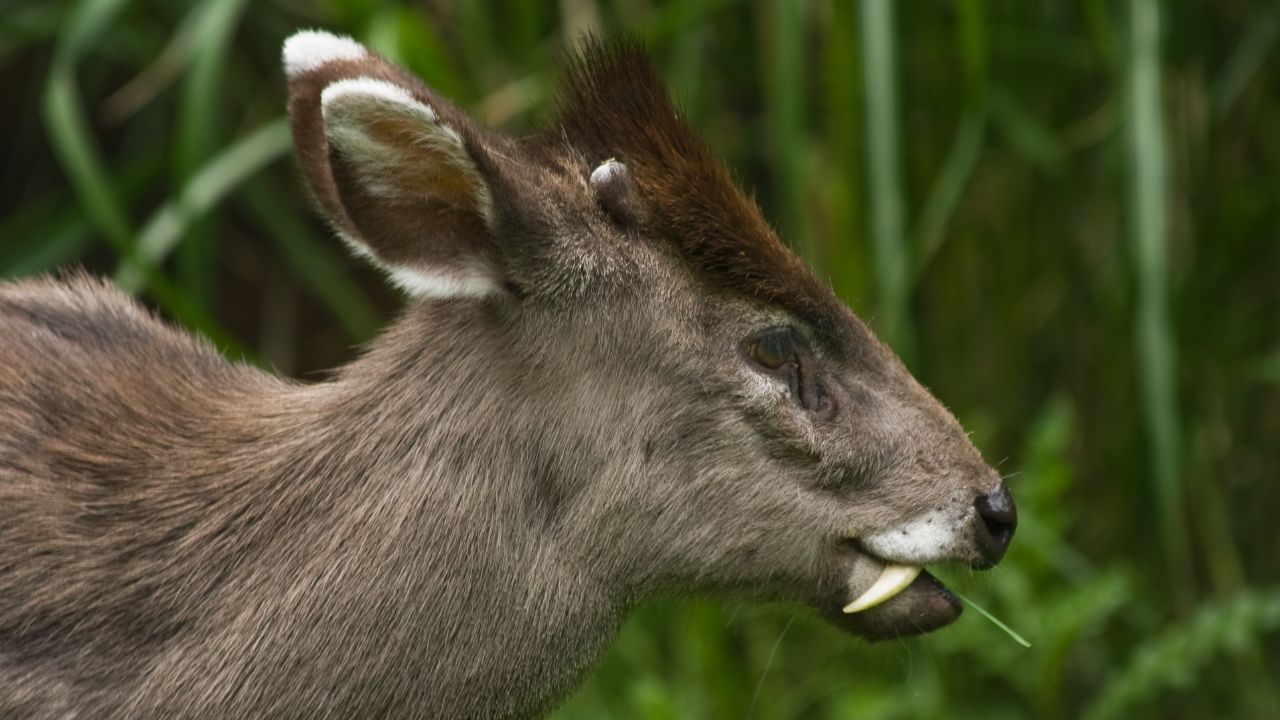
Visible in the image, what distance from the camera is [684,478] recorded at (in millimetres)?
2863

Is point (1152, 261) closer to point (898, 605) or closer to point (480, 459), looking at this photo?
point (898, 605)

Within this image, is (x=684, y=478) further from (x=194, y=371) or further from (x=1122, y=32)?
(x=1122, y=32)

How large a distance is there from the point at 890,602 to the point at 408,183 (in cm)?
101

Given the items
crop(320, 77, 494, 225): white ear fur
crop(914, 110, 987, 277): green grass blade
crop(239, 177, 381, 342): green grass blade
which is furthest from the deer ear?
crop(239, 177, 381, 342): green grass blade

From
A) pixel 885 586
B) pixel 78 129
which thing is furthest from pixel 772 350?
pixel 78 129

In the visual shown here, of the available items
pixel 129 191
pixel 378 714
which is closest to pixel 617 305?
pixel 378 714

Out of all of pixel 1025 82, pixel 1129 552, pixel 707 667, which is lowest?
pixel 1129 552

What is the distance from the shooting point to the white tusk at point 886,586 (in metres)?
2.92

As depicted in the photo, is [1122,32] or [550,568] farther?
[1122,32]

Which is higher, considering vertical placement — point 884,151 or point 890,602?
point 884,151

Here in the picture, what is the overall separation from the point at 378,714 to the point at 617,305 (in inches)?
28.1

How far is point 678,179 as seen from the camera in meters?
2.92

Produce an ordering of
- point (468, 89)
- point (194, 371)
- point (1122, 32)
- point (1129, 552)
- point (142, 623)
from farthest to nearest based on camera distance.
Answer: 1. point (1129, 552)
2. point (468, 89)
3. point (1122, 32)
4. point (194, 371)
5. point (142, 623)

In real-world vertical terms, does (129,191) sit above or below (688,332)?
above
